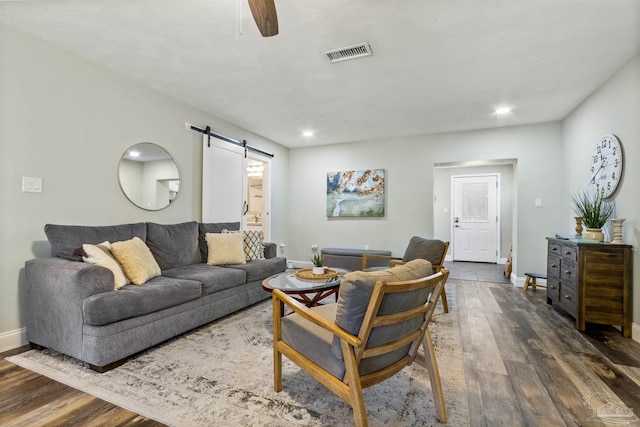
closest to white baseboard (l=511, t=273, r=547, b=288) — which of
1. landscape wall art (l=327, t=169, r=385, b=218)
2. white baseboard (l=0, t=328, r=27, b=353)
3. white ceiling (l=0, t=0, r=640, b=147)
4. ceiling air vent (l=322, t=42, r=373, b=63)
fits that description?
landscape wall art (l=327, t=169, r=385, b=218)

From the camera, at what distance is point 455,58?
2672 mm

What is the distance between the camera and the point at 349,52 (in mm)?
2596

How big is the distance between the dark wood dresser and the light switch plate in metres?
4.77

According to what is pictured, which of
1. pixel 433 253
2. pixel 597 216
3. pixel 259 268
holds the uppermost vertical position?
pixel 597 216

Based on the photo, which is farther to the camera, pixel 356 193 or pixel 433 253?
pixel 356 193

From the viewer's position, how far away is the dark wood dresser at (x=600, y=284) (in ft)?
8.68

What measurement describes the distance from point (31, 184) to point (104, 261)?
3.03 feet

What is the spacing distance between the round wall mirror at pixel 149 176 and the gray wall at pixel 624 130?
4651 mm

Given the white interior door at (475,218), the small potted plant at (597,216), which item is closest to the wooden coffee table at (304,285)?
the small potted plant at (597,216)

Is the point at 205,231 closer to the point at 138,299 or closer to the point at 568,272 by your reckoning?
the point at 138,299

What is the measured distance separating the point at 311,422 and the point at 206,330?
154 centimetres

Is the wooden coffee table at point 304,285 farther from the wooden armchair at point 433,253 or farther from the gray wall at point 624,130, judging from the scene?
the gray wall at point 624,130

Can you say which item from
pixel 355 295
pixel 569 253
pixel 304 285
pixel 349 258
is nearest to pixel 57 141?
pixel 304 285

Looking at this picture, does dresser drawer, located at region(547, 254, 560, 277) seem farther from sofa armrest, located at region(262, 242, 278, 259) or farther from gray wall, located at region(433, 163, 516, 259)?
sofa armrest, located at region(262, 242, 278, 259)
